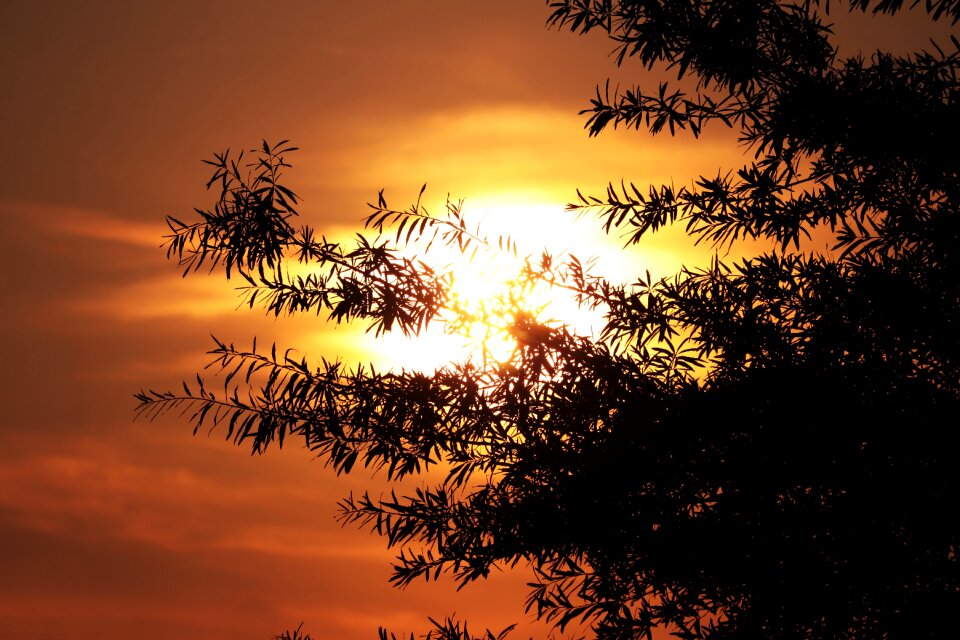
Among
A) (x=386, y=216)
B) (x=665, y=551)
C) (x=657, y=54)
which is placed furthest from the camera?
(x=657, y=54)

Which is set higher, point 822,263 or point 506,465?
point 822,263

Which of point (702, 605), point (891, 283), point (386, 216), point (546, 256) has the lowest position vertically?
point (702, 605)

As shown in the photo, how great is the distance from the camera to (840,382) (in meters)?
→ 3.57

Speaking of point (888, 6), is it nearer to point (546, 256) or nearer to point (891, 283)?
point (891, 283)

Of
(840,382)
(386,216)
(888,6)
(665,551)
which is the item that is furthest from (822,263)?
(386,216)

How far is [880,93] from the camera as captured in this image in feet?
13.8

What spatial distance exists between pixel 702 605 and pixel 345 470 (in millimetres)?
1483

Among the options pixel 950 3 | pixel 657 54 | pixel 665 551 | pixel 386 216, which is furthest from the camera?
pixel 657 54

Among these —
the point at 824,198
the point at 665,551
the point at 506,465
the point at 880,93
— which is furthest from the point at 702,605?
the point at 880,93

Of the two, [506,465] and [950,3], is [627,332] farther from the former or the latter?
[950,3]

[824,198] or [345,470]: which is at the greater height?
[824,198]

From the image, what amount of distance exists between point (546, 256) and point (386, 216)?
2.29 ft

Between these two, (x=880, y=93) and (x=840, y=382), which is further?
(x=880, y=93)

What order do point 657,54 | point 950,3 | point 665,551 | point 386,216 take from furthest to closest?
1. point 657,54
2. point 386,216
3. point 950,3
4. point 665,551
